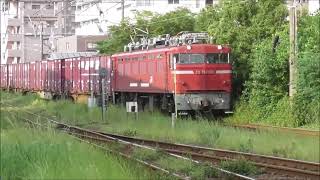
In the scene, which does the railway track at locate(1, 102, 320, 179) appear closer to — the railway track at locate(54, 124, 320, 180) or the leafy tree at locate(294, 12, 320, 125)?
the railway track at locate(54, 124, 320, 180)

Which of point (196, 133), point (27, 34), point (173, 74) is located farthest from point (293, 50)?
point (27, 34)

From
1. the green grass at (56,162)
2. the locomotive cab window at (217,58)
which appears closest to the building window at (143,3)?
the locomotive cab window at (217,58)

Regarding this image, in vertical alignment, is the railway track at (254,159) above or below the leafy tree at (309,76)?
below

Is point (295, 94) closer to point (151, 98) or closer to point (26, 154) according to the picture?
point (151, 98)

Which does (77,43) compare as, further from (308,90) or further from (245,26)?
(308,90)

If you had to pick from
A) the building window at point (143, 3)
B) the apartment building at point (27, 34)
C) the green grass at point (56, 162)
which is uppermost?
the building window at point (143, 3)

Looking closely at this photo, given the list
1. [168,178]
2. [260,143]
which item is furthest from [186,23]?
[168,178]

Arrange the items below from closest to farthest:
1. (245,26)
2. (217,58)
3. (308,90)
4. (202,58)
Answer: (308,90), (202,58), (217,58), (245,26)

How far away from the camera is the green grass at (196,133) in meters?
12.3

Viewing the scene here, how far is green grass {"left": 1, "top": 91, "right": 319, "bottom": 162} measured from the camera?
1234cm

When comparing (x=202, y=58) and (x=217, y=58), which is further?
(x=217, y=58)

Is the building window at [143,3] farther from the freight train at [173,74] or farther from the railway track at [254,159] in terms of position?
the railway track at [254,159]

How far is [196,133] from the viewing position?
19531mm

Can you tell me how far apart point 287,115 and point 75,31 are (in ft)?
207
